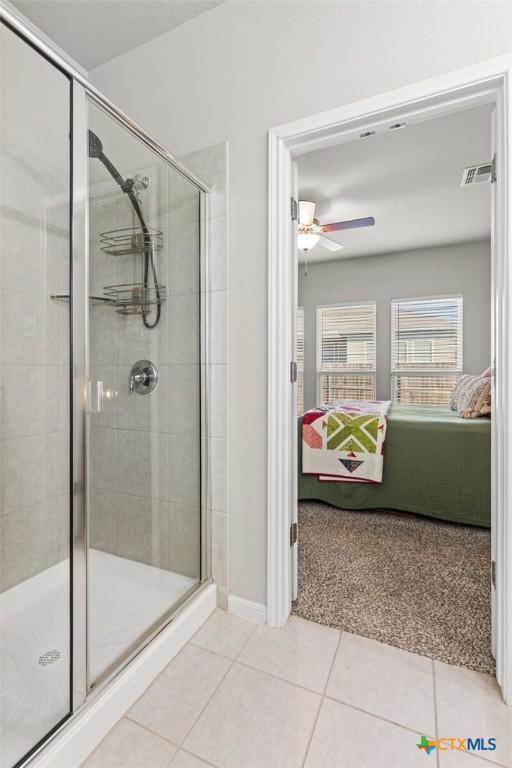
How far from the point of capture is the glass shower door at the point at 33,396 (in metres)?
1.19

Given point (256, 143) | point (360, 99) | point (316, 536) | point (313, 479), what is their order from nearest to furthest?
point (360, 99)
point (256, 143)
point (316, 536)
point (313, 479)

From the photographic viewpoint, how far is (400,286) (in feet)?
17.6

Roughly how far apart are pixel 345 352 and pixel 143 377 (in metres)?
4.54

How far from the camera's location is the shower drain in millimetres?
1216

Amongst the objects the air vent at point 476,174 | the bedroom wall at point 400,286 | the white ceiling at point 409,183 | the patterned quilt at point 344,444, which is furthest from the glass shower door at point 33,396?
the bedroom wall at point 400,286

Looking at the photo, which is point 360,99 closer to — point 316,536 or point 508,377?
point 508,377

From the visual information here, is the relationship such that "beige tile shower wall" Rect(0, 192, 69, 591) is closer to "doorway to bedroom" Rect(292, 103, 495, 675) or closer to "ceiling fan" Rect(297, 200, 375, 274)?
"doorway to bedroom" Rect(292, 103, 495, 675)

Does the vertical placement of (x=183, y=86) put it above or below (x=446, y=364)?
above

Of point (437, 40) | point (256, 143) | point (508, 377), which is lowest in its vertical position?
point (508, 377)

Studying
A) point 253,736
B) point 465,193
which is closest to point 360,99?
point 253,736

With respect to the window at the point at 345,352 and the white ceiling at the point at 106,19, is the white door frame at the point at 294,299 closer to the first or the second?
the white ceiling at the point at 106,19

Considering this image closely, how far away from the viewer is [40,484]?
1.53 meters

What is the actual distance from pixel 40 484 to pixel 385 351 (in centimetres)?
485

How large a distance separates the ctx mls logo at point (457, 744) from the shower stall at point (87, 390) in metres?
0.94
